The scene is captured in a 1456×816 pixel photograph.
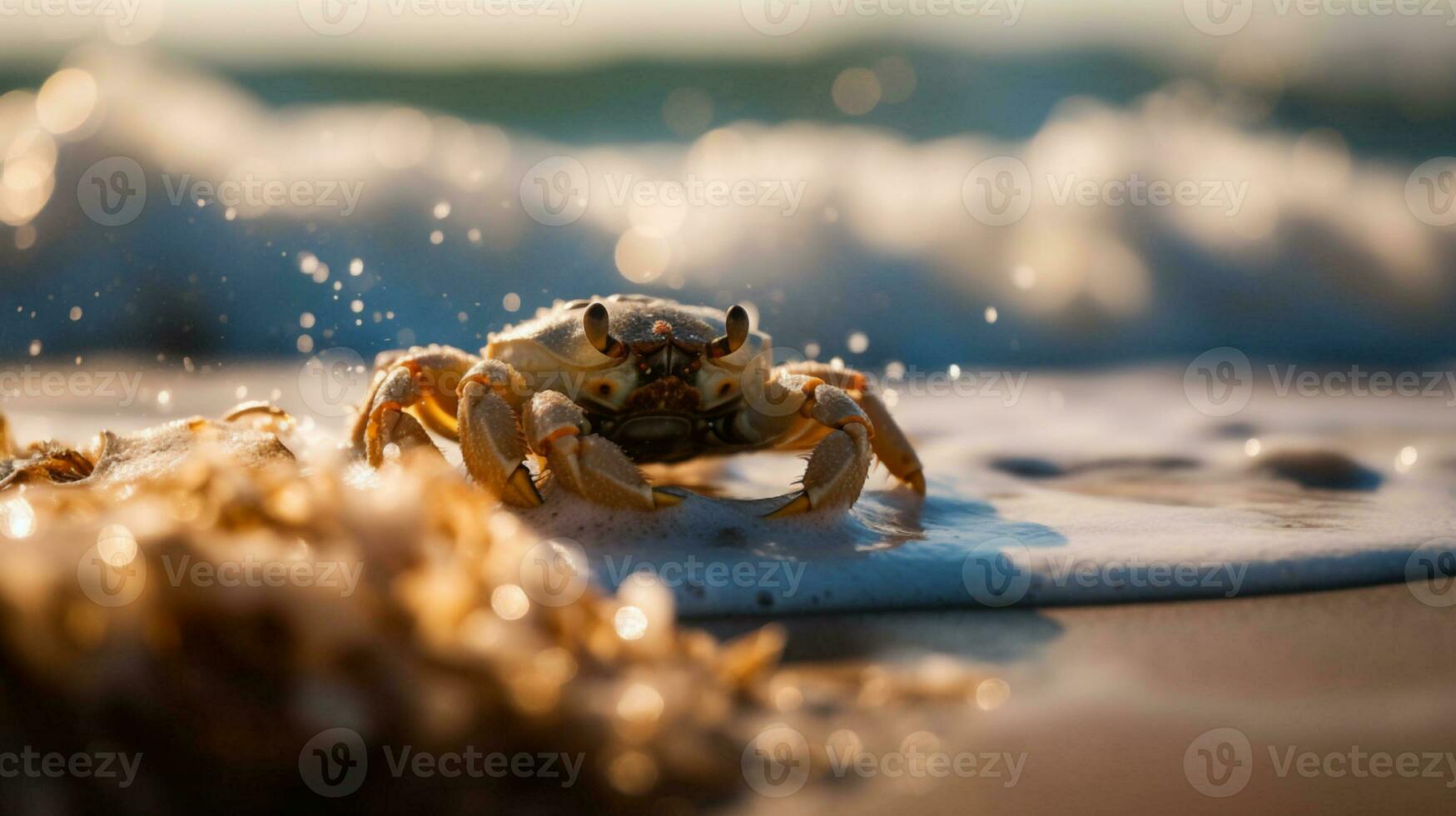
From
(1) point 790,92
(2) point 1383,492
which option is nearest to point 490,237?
(1) point 790,92

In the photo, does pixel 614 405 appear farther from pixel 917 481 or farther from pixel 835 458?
pixel 917 481

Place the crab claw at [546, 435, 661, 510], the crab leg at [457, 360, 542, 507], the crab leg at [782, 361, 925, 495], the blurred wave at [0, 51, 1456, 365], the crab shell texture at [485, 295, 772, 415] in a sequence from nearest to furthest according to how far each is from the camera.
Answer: the crab claw at [546, 435, 661, 510] → the crab leg at [457, 360, 542, 507] → the crab shell texture at [485, 295, 772, 415] → the crab leg at [782, 361, 925, 495] → the blurred wave at [0, 51, 1456, 365]

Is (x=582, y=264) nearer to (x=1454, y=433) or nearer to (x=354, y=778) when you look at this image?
(x=1454, y=433)

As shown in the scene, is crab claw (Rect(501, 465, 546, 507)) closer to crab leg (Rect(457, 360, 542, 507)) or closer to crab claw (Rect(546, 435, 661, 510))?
crab leg (Rect(457, 360, 542, 507))

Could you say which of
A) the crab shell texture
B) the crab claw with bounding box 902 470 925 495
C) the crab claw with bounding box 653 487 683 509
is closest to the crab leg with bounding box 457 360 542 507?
the crab shell texture

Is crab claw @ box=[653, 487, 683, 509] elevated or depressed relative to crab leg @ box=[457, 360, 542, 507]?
depressed

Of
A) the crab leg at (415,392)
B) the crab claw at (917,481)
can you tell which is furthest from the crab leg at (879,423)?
the crab leg at (415,392)
